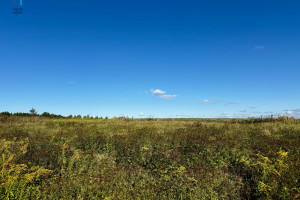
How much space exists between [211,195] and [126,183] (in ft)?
7.95

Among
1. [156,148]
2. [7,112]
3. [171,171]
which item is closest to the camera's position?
[171,171]

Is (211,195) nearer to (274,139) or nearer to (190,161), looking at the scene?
(190,161)

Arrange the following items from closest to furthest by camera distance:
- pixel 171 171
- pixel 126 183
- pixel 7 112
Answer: pixel 126 183, pixel 171 171, pixel 7 112

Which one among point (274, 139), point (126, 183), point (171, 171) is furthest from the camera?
point (274, 139)

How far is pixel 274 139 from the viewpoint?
9445 millimetres

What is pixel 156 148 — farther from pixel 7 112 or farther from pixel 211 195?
pixel 7 112

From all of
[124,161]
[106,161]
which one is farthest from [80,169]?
[124,161]

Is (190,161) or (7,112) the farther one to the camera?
(7,112)

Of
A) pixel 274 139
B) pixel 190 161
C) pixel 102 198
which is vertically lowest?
pixel 102 198

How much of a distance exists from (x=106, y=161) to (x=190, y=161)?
3.24 m

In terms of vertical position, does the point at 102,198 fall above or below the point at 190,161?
below

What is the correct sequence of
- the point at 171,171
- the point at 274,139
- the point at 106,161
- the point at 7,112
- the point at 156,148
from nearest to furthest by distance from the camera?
the point at 171,171 → the point at 106,161 → the point at 156,148 → the point at 274,139 → the point at 7,112

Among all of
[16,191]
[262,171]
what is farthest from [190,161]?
[16,191]

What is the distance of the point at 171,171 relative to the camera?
6.61m
